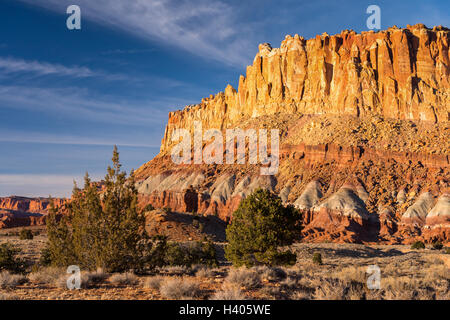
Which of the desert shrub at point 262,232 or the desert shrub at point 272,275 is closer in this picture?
the desert shrub at point 272,275

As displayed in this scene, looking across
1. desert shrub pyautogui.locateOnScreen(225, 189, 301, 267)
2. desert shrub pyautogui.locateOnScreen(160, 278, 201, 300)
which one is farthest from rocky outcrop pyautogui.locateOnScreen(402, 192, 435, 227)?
desert shrub pyautogui.locateOnScreen(160, 278, 201, 300)

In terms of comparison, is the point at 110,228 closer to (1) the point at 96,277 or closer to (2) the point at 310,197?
(1) the point at 96,277

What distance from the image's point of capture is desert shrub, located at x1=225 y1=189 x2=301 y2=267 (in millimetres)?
23812

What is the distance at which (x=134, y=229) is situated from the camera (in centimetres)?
1631

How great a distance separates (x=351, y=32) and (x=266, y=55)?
28.5 meters

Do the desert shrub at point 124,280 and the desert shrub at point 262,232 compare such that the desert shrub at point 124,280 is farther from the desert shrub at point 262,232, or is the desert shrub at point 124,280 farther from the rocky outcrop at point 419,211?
the rocky outcrop at point 419,211

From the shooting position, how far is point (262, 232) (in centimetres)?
2442

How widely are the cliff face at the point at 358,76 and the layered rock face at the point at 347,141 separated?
1.02 ft

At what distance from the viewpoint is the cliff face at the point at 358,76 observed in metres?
96.6

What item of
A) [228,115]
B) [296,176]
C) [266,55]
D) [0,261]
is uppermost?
[266,55]

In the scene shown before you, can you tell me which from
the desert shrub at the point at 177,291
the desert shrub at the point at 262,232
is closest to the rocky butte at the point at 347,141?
the desert shrub at the point at 262,232

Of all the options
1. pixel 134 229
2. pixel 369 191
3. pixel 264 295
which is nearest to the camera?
pixel 264 295
